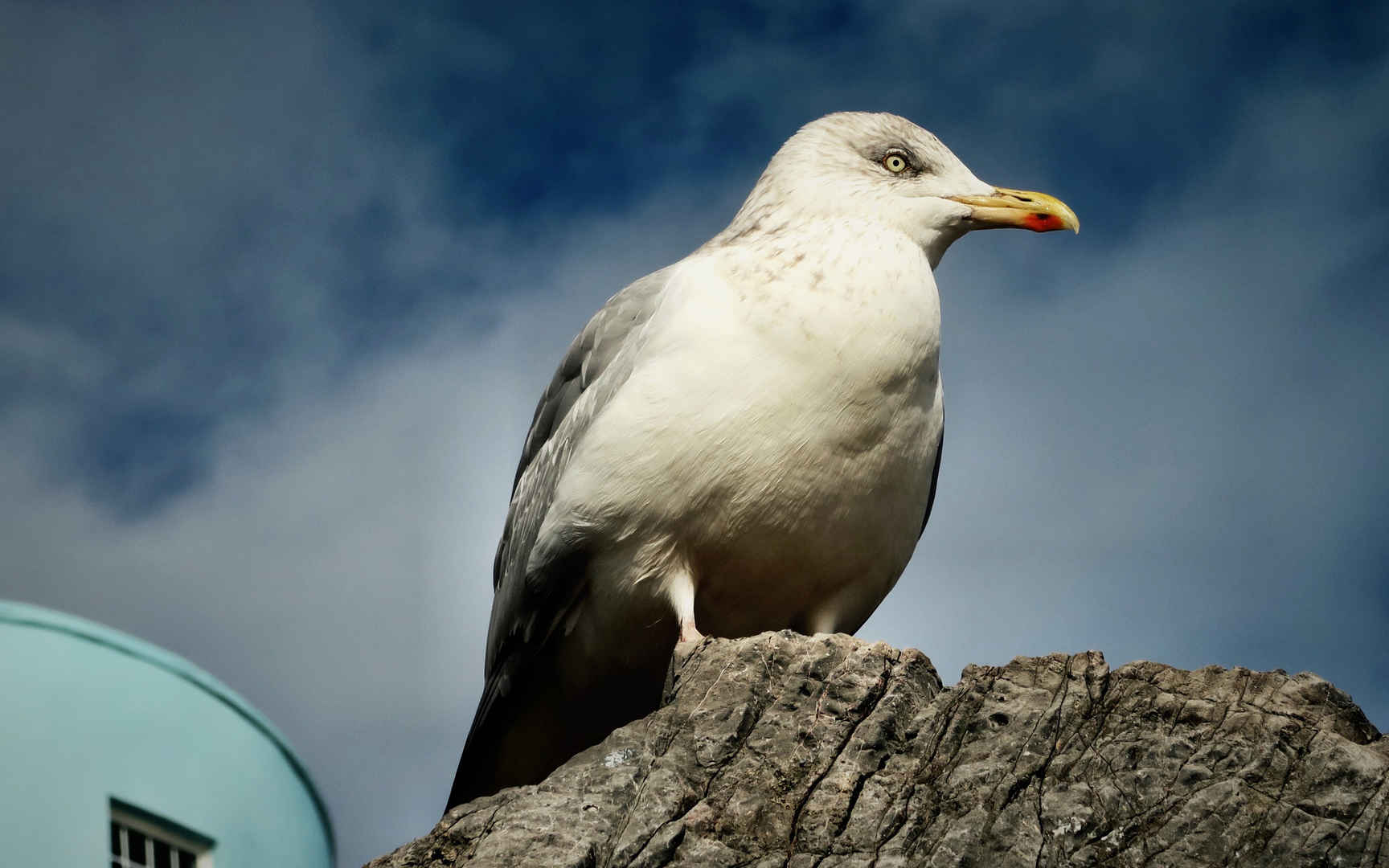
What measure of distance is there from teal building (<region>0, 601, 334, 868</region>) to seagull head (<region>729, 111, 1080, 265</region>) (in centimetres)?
791

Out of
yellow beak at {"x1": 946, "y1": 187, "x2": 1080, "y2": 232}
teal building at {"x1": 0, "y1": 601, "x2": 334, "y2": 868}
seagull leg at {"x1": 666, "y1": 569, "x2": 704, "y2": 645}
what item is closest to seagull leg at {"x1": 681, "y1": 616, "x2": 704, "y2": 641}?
seagull leg at {"x1": 666, "y1": 569, "x2": 704, "y2": 645}

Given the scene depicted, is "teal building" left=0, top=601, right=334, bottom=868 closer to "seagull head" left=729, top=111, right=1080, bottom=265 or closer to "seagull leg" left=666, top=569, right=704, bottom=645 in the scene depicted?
"seagull leg" left=666, top=569, right=704, bottom=645

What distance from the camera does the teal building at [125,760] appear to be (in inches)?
522

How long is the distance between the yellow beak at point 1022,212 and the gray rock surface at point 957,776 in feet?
9.81

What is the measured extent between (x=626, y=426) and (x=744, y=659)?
1.45 meters

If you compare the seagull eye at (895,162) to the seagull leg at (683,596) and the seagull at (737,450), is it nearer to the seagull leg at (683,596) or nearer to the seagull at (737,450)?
the seagull at (737,450)

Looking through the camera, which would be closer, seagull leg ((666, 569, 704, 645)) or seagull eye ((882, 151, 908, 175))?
seagull leg ((666, 569, 704, 645))

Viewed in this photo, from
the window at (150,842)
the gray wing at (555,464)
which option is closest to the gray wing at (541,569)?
the gray wing at (555,464)

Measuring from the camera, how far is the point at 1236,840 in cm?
575

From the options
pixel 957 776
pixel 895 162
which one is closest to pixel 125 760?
pixel 895 162

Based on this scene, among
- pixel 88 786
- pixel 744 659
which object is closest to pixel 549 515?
pixel 744 659

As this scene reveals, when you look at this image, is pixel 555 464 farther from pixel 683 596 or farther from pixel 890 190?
pixel 890 190

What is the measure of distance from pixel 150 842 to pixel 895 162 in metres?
8.87

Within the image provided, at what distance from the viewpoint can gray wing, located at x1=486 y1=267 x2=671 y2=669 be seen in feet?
27.1
